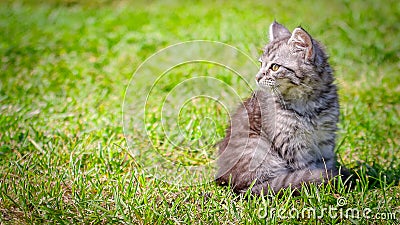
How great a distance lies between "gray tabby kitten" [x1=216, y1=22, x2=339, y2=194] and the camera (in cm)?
297

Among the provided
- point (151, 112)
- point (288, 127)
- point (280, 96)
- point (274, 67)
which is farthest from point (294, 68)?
point (151, 112)

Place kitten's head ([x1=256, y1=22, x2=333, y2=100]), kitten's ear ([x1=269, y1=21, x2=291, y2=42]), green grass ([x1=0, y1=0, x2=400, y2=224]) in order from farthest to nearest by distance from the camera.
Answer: kitten's ear ([x1=269, y1=21, x2=291, y2=42]) → kitten's head ([x1=256, y1=22, x2=333, y2=100]) → green grass ([x1=0, y1=0, x2=400, y2=224])

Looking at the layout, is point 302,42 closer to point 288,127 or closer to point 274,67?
point 274,67

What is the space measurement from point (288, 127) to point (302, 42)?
560mm

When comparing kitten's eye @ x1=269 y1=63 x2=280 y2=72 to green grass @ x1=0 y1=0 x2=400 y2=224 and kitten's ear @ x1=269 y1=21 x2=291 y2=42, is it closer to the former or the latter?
kitten's ear @ x1=269 y1=21 x2=291 y2=42

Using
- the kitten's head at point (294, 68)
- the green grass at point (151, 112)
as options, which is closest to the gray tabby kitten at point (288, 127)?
the kitten's head at point (294, 68)

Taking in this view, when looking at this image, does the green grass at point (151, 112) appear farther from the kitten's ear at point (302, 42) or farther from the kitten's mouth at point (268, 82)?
the kitten's ear at point (302, 42)

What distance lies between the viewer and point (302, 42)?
2928 mm

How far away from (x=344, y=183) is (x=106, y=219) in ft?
4.87

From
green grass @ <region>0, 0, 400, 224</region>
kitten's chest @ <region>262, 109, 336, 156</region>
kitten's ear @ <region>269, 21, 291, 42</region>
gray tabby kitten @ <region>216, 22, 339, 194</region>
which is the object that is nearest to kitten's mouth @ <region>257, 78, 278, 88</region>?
gray tabby kitten @ <region>216, 22, 339, 194</region>

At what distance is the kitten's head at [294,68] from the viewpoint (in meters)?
2.96

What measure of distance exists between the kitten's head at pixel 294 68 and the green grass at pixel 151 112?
67 centimetres

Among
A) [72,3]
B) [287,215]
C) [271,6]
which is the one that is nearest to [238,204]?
[287,215]

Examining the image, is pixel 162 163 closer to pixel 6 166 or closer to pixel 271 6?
pixel 6 166
